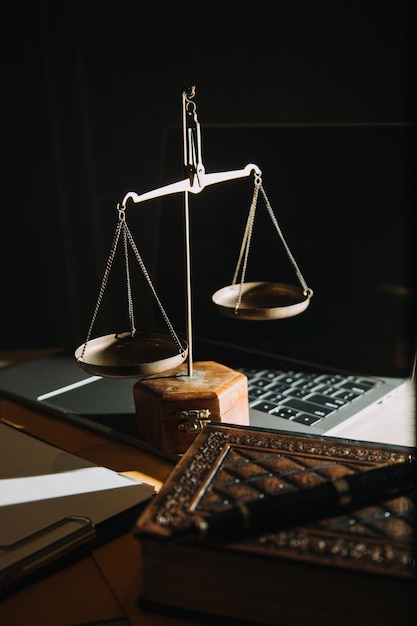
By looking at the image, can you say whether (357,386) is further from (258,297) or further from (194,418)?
(194,418)

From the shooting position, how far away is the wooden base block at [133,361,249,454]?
0.95 m

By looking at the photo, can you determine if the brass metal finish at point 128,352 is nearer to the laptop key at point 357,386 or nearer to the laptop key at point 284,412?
the laptop key at point 284,412

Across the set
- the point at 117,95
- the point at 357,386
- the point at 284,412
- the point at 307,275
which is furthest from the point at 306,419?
the point at 117,95

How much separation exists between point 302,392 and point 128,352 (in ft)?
1.02

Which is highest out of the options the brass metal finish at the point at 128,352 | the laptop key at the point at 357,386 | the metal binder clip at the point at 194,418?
the brass metal finish at the point at 128,352

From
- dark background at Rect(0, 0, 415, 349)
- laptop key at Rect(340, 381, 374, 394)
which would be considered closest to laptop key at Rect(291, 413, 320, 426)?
laptop key at Rect(340, 381, 374, 394)

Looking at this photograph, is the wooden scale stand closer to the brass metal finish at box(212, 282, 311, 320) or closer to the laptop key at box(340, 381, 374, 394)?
the brass metal finish at box(212, 282, 311, 320)

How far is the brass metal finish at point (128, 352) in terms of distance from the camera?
0.87 m

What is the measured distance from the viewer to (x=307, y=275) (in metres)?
1.32

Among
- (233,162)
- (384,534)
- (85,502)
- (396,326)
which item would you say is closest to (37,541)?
(85,502)

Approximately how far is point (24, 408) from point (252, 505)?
608 millimetres

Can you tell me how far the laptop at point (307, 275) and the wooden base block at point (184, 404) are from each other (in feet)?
0.19

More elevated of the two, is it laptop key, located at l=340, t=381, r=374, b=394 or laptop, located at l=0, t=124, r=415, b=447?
laptop, located at l=0, t=124, r=415, b=447

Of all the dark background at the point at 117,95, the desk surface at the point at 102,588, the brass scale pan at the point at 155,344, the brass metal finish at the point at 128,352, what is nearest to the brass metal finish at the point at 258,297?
the brass scale pan at the point at 155,344
